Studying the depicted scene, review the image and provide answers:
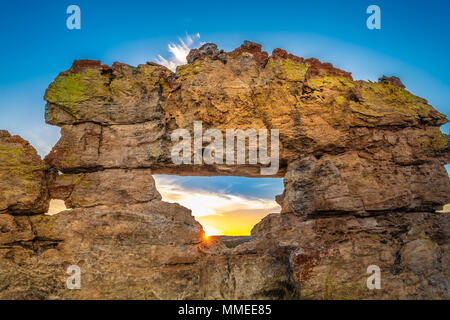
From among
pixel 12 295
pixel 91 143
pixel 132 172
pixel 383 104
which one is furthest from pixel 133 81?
pixel 383 104

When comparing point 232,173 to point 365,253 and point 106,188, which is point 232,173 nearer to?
point 106,188

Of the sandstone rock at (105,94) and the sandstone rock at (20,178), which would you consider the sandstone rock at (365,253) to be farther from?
the sandstone rock at (20,178)

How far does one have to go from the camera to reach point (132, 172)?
19.5 feet

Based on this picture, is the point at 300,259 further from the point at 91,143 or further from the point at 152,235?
the point at 91,143

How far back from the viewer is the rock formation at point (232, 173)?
17.0ft

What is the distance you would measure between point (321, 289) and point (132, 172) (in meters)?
5.12

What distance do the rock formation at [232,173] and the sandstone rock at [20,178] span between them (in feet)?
0.09

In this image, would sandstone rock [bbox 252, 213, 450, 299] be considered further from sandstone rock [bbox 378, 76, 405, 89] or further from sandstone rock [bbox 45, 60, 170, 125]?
sandstone rock [bbox 45, 60, 170, 125]

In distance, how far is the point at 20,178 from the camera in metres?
5.59

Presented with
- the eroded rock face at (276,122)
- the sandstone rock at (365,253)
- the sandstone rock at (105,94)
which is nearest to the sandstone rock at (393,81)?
the eroded rock face at (276,122)

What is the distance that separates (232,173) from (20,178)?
16.8 feet

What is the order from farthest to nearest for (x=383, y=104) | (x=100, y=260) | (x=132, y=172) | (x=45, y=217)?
(x=383, y=104)
(x=132, y=172)
(x=45, y=217)
(x=100, y=260)

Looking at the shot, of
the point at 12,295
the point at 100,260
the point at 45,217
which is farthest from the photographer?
the point at 45,217

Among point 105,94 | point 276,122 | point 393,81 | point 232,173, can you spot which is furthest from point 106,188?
point 393,81
